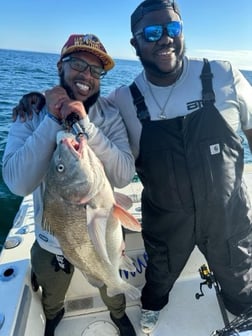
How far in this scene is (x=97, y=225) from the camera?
160cm

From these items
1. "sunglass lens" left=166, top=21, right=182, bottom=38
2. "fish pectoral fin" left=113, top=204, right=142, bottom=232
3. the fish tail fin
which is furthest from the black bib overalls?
"fish pectoral fin" left=113, top=204, right=142, bottom=232

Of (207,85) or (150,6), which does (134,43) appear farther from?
(207,85)

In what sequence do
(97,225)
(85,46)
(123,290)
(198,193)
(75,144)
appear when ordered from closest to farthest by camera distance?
(75,144)
(97,225)
(85,46)
(123,290)
(198,193)

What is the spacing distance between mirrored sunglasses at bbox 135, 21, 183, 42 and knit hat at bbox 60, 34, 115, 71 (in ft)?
1.08

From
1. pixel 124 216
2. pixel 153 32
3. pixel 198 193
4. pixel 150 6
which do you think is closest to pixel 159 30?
pixel 153 32

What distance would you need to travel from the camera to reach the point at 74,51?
1780 millimetres

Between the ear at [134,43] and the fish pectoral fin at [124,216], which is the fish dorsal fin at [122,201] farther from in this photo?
the ear at [134,43]

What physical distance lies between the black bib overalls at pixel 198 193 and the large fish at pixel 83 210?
1.69 feet

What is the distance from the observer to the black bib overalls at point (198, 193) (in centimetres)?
201

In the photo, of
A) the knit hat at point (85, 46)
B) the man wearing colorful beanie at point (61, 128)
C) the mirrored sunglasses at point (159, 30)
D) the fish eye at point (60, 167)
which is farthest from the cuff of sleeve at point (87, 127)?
the mirrored sunglasses at point (159, 30)

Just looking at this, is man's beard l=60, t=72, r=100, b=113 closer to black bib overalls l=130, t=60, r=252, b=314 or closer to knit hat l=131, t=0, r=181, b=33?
black bib overalls l=130, t=60, r=252, b=314

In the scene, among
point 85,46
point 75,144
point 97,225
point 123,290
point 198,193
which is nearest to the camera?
point 75,144

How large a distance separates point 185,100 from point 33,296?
174cm

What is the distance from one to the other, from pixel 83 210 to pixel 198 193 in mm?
818
